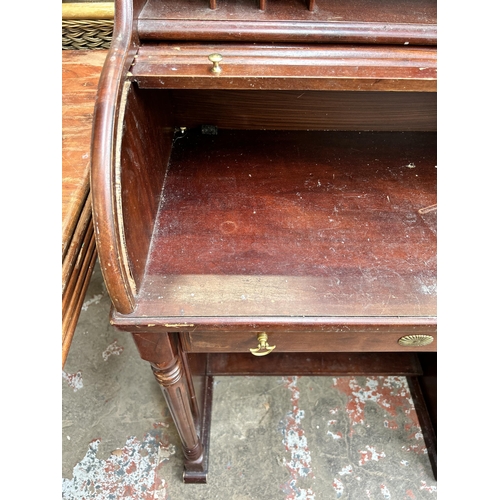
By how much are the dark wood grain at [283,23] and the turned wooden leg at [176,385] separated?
611 millimetres

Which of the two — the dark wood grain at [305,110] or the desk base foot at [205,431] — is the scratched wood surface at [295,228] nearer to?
the dark wood grain at [305,110]

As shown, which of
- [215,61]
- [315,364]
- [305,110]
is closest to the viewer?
[215,61]

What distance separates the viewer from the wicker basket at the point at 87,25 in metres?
1.32

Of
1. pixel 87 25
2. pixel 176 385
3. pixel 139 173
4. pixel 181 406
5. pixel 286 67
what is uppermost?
pixel 87 25

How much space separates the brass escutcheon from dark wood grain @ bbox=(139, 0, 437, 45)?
1.99 feet

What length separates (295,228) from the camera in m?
0.94

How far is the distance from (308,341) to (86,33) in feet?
4.02

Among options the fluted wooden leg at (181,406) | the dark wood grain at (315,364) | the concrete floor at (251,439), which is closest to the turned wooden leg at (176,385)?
the fluted wooden leg at (181,406)

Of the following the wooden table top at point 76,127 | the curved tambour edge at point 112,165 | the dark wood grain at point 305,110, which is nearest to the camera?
the curved tambour edge at point 112,165

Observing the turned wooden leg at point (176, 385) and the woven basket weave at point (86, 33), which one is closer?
the turned wooden leg at point (176, 385)

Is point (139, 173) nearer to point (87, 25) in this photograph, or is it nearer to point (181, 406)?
point (181, 406)

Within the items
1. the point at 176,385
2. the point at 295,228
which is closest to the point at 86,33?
the point at 295,228

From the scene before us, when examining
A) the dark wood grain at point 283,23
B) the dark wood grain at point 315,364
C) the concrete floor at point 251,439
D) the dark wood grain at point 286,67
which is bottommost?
the concrete floor at point 251,439

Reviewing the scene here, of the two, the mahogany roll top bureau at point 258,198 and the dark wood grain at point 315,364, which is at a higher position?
the mahogany roll top bureau at point 258,198
